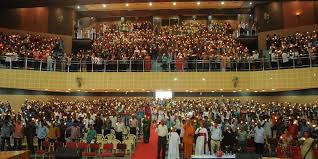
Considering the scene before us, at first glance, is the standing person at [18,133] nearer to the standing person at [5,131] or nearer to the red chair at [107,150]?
the standing person at [5,131]

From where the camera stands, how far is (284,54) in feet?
81.6

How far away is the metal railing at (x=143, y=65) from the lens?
25.9 meters

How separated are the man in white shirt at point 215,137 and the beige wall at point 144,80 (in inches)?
404

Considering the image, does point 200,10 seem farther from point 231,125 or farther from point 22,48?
point 231,125

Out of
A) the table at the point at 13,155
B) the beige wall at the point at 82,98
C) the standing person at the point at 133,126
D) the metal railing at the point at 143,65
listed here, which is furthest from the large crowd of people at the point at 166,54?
the table at the point at 13,155

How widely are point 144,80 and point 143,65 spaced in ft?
3.26

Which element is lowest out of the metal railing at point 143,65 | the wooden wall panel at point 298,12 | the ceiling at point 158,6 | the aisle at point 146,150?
the aisle at point 146,150

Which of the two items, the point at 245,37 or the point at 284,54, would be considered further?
the point at 245,37

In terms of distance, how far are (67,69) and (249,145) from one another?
47.7 ft

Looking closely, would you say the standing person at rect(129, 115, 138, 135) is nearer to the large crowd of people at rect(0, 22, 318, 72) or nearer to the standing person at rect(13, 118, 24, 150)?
the standing person at rect(13, 118, 24, 150)

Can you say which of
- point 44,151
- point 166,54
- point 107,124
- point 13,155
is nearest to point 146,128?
point 107,124

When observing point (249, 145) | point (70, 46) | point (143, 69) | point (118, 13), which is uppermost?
point (118, 13)

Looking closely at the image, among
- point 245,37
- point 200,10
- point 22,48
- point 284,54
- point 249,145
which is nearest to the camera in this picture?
point 249,145

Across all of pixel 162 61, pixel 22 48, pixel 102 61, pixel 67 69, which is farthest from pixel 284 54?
pixel 22 48
